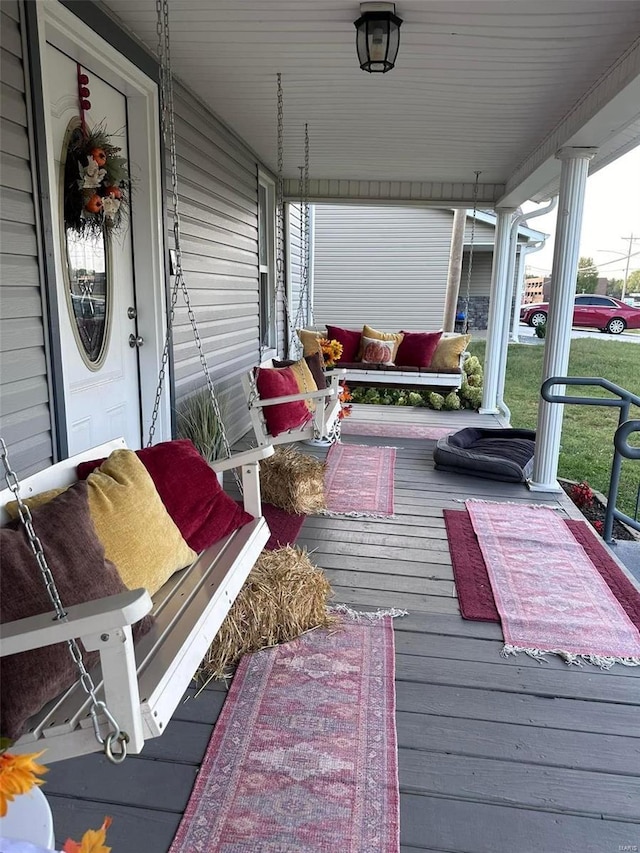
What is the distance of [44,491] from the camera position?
183cm

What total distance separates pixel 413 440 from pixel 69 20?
393 centimetres

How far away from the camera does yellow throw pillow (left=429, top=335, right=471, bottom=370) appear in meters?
6.90

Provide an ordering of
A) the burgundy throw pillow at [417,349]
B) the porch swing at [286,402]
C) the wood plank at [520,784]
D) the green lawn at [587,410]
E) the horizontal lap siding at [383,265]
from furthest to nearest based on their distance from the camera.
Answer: the horizontal lap siding at [383,265], the burgundy throw pillow at [417,349], the green lawn at [587,410], the porch swing at [286,402], the wood plank at [520,784]

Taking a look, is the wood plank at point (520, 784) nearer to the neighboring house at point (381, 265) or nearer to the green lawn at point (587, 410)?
the green lawn at point (587, 410)

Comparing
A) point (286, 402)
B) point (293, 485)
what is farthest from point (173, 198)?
point (293, 485)

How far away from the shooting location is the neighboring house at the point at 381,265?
11.0m

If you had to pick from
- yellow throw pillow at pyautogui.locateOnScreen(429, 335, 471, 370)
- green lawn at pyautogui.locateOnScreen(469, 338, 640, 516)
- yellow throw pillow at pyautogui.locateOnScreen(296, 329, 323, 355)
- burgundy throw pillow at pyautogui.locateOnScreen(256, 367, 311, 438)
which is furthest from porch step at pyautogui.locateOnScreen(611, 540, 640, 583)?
yellow throw pillow at pyautogui.locateOnScreen(296, 329, 323, 355)

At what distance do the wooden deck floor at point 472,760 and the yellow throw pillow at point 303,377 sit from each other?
6.51ft

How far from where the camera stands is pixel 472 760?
5.69 feet

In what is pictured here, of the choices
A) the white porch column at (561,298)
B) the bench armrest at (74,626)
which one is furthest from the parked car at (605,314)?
the bench armrest at (74,626)

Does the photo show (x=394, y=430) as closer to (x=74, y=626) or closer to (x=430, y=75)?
(x=430, y=75)

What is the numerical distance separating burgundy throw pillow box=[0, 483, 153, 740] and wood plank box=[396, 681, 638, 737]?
929 millimetres

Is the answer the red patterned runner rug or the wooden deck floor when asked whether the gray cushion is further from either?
the wooden deck floor

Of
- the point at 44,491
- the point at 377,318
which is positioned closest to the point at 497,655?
the point at 44,491
